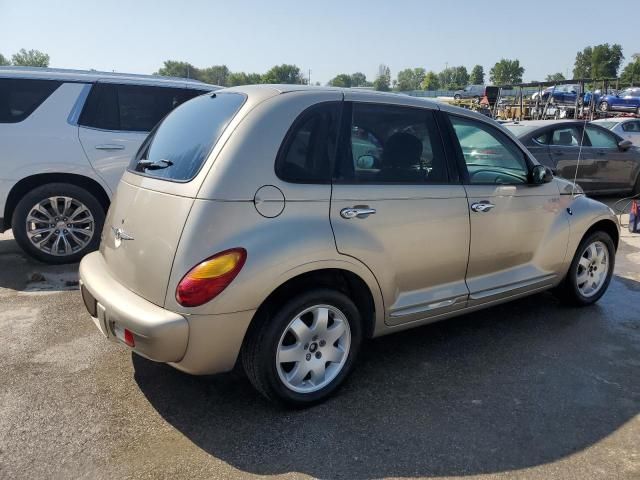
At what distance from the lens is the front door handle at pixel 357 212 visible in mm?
3031

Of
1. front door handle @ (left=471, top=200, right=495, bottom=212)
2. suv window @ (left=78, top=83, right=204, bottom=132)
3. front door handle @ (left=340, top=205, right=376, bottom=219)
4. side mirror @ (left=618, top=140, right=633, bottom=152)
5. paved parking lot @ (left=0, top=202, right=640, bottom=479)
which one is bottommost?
paved parking lot @ (left=0, top=202, right=640, bottom=479)

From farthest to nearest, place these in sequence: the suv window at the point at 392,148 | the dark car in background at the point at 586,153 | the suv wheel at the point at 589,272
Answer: the dark car in background at the point at 586,153
the suv wheel at the point at 589,272
the suv window at the point at 392,148

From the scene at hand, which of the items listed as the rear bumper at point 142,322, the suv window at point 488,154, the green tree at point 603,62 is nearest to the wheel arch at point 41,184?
the rear bumper at point 142,322

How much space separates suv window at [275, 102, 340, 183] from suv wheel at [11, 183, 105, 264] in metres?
3.45

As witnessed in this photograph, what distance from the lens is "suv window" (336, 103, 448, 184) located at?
3189 millimetres

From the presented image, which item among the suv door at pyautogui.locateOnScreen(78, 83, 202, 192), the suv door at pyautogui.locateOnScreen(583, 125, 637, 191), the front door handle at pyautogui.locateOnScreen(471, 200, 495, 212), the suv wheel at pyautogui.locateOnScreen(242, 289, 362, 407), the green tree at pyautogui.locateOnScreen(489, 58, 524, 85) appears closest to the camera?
the suv wheel at pyautogui.locateOnScreen(242, 289, 362, 407)

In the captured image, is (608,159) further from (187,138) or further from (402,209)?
(187,138)

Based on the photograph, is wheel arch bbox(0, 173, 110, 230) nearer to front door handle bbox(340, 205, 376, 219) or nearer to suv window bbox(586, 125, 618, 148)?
front door handle bbox(340, 205, 376, 219)

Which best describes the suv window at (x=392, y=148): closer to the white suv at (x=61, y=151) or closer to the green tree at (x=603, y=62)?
the white suv at (x=61, y=151)

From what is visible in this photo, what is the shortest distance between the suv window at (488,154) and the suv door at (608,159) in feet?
21.5

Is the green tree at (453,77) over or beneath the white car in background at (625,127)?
over

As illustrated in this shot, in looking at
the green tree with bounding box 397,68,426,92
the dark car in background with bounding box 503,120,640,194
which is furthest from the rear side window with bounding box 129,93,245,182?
the green tree with bounding box 397,68,426,92

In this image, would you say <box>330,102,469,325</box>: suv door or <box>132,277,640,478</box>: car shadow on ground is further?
<box>330,102,469,325</box>: suv door

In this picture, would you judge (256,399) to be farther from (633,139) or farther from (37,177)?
(633,139)
